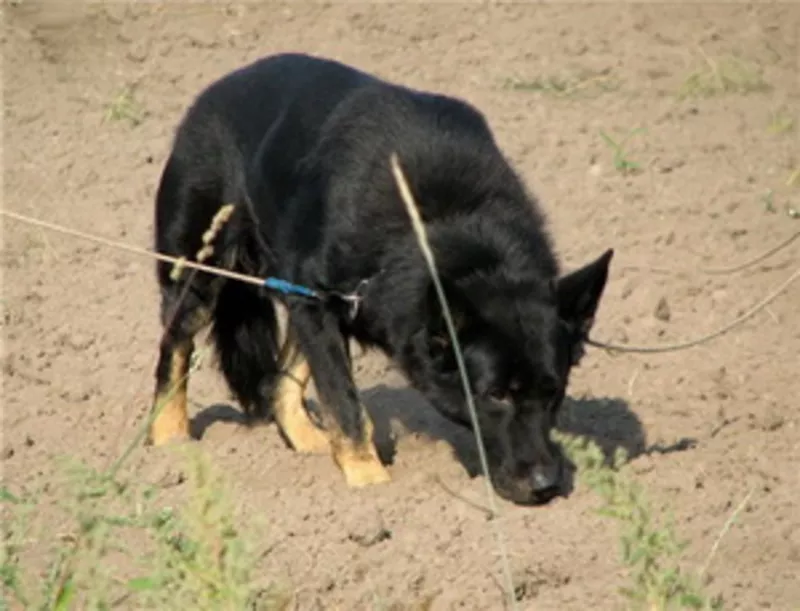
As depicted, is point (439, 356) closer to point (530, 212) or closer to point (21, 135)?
point (530, 212)

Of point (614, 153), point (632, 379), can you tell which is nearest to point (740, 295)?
point (632, 379)

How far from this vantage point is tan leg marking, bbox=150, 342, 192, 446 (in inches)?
330

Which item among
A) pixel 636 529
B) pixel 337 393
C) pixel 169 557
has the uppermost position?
pixel 636 529

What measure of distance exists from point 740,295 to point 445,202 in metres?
2.44

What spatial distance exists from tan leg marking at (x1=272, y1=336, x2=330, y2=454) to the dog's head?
1.42 meters

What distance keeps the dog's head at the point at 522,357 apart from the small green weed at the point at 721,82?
4.88 m

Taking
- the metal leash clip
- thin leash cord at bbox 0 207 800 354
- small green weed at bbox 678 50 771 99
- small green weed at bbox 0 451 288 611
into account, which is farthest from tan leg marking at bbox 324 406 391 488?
small green weed at bbox 678 50 771 99

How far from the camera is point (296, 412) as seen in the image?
27.9 ft

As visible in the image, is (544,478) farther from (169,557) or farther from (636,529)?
(636,529)

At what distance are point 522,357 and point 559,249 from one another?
3.02 metres

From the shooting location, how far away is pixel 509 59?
12.4 metres

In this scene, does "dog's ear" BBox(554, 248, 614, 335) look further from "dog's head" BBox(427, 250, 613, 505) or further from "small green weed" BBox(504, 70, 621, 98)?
"small green weed" BBox(504, 70, 621, 98)

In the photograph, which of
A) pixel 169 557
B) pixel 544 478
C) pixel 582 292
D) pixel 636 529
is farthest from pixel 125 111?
pixel 636 529

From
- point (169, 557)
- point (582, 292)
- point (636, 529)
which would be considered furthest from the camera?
point (582, 292)
